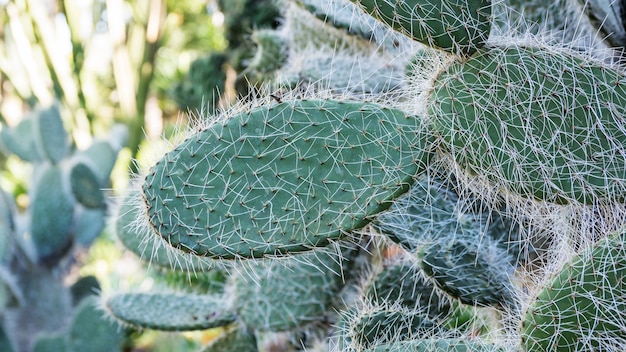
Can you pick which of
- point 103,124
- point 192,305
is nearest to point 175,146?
point 192,305

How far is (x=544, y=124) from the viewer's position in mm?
731

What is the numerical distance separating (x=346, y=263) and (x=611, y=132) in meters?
0.59

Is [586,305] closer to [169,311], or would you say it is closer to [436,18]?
[436,18]

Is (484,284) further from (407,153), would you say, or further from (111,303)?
(111,303)

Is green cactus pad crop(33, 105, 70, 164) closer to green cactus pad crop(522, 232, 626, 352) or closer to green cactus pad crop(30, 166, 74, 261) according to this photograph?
green cactus pad crop(30, 166, 74, 261)

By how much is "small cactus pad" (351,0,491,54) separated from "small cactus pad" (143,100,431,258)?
10 cm

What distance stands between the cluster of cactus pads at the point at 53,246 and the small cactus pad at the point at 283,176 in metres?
1.77

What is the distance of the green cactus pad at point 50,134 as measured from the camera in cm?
262

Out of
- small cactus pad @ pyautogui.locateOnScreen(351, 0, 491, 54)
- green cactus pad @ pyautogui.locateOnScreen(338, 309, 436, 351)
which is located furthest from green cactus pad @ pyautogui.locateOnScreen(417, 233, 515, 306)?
small cactus pad @ pyautogui.locateOnScreen(351, 0, 491, 54)

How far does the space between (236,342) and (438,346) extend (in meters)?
0.56

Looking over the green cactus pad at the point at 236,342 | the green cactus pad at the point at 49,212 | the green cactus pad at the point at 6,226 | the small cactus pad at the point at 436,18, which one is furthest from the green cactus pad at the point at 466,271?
the green cactus pad at the point at 49,212

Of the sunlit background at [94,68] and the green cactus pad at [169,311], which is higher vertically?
the green cactus pad at [169,311]

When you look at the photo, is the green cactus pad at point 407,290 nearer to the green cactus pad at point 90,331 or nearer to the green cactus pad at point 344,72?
the green cactus pad at point 344,72

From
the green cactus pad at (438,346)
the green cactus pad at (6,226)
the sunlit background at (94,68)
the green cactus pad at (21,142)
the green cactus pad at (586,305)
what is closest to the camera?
the green cactus pad at (586,305)
